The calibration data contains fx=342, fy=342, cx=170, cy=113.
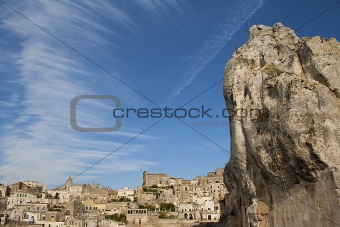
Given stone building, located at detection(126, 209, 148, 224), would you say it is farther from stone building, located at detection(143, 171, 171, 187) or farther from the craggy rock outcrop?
the craggy rock outcrop

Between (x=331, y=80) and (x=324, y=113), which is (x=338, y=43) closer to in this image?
(x=331, y=80)

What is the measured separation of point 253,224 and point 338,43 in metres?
13.3

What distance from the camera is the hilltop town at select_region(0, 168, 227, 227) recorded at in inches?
2279

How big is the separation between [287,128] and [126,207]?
51.8m

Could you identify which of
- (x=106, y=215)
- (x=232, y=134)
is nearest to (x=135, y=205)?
(x=106, y=215)

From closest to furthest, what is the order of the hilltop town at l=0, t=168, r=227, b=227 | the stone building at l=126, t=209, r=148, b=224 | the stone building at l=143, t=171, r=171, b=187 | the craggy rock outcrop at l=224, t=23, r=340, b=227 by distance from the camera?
1. the craggy rock outcrop at l=224, t=23, r=340, b=227
2. the hilltop town at l=0, t=168, r=227, b=227
3. the stone building at l=126, t=209, r=148, b=224
4. the stone building at l=143, t=171, r=171, b=187

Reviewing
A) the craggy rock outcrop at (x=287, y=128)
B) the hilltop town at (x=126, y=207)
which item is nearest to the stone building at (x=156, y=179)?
the hilltop town at (x=126, y=207)

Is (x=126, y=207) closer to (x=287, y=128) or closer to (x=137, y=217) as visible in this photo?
(x=137, y=217)

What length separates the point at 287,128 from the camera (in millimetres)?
20484

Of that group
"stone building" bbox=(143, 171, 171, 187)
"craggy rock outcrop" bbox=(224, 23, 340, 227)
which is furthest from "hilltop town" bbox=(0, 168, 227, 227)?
"craggy rock outcrop" bbox=(224, 23, 340, 227)

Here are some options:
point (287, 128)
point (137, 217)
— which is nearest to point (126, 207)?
point (137, 217)

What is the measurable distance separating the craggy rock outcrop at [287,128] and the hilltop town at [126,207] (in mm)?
34004

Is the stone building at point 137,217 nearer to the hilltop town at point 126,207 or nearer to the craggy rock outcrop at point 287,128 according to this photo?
the hilltop town at point 126,207

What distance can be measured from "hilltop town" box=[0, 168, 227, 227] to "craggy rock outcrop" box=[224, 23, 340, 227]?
34004mm
